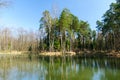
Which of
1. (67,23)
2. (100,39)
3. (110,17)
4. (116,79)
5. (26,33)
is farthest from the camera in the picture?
(26,33)

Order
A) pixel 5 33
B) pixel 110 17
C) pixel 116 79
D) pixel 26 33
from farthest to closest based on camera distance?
pixel 26 33 < pixel 5 33 < pixel 110 17 < pixel 116 79

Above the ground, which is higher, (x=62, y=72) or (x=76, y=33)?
(x=76, y=33)

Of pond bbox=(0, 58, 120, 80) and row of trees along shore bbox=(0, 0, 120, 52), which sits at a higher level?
row of trees along shore bbox=(0, 0, 120, 52)

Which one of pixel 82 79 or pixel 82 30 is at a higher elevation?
pixel 82 30

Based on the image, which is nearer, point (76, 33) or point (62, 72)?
point (62, 72)

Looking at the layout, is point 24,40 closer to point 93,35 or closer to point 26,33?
point 26,33

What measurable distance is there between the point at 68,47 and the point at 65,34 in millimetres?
3634

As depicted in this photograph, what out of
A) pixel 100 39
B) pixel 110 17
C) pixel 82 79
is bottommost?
pixel 82 79

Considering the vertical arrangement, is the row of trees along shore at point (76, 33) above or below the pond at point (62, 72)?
above

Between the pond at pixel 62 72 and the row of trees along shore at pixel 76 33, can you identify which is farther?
the row of trees along shore at pixel 76 33

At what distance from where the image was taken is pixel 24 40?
9856 centimetres

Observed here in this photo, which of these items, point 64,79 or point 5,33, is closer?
point 64,79

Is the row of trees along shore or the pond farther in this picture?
the row of trees along shore

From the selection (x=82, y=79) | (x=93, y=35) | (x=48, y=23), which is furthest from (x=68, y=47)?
(x=82, y=79)
